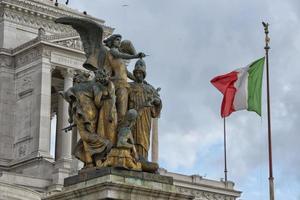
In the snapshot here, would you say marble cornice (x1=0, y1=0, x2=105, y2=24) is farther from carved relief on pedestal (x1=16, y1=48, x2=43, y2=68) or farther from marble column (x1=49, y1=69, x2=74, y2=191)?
marble column (x1=49, y1=69, x2=74, y2=191)

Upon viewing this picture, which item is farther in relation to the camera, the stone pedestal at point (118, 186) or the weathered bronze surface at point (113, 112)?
the weathered bronze surface at point (113, 112)

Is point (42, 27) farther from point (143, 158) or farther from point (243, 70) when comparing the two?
point (143, 158)

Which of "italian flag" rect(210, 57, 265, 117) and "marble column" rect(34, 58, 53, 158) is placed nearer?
"italian flag" rect(210, 57, 265, 117)

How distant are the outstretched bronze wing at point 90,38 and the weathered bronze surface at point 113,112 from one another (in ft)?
0.07

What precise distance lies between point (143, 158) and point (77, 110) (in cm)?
121

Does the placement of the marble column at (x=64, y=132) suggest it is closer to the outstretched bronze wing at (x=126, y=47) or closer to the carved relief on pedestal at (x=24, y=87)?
the carved relief on pedestal at (x=24, y=87)

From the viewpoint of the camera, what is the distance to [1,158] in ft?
244

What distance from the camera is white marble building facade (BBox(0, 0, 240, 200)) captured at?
7294 cm

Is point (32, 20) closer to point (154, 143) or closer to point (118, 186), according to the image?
point (154, 143)

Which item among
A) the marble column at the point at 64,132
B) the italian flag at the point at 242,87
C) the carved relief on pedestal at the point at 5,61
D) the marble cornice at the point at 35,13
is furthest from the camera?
the carved relief on pedestal at the point at 5,61

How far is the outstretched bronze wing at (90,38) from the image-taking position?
48.9 feet

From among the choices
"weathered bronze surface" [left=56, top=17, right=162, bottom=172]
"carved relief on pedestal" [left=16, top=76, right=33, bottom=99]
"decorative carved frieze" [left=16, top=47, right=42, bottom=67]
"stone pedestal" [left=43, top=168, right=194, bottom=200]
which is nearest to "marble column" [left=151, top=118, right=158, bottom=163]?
"carved relief on pedestal" [left=16, top=76, right=33, bottom=99]

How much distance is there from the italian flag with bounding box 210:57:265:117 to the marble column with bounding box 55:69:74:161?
36778 millimetres

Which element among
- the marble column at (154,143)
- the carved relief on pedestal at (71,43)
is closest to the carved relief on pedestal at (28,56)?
the carved relief on pedestal at (71,43)
